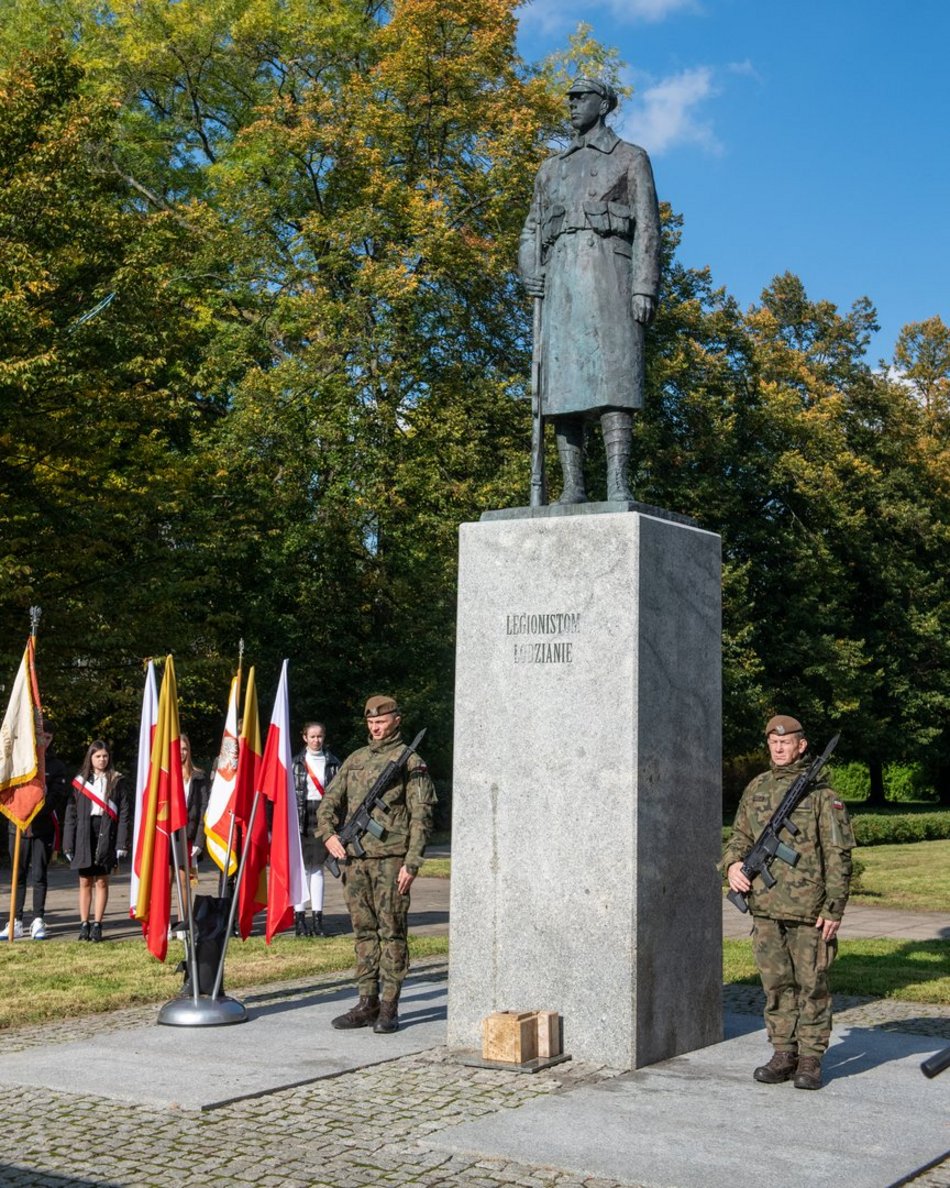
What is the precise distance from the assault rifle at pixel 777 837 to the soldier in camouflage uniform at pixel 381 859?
2.13m

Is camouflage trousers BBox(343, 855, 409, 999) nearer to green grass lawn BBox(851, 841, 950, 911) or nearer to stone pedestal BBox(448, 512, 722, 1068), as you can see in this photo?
stone pedestal BBox(448, 512, 722, 1068)

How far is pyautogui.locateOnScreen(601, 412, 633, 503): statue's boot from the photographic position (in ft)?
31.0

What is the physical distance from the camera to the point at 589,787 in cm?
869

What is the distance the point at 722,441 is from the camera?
34406 millimetres

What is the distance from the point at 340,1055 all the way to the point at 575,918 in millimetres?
1592

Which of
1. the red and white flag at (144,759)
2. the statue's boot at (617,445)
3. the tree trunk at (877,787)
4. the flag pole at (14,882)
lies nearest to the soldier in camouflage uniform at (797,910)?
the statue's boot at (617,445)

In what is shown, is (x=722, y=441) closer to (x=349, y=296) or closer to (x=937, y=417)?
(x=349, y=296)

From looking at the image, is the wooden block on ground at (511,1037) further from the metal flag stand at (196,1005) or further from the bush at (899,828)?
the bush at (899,828)

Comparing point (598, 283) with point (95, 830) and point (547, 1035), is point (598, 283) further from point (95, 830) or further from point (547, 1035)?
point (95, 830)

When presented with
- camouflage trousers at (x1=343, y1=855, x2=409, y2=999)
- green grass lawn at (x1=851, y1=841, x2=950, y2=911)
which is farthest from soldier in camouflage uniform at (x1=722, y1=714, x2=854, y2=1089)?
green grass lawn at (x1=851, y1=841, x2=950, y2=911)

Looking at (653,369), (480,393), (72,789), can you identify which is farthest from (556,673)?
(653,369)

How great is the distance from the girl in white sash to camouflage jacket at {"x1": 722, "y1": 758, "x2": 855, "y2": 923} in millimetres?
8380

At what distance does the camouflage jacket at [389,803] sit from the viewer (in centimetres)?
937

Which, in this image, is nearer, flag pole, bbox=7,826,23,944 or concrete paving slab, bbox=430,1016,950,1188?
concrete paving slab, bbox=430,1016,950,1188
